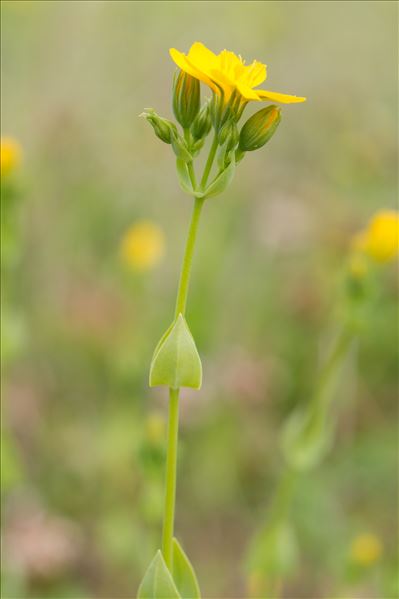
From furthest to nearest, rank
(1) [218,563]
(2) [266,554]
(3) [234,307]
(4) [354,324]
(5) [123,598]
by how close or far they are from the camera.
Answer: (3) [234,307], (1) [218,563], (5) [123,598], (2) [266,554], (4) [354,324]

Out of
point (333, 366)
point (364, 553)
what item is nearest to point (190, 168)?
point (333, 366)

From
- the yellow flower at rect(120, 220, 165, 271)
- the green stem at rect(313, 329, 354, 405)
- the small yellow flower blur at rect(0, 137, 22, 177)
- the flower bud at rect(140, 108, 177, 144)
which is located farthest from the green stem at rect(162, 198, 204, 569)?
the yellow flower at rect(120, 220, 165, 271)

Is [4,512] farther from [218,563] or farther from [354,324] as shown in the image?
[354,324]

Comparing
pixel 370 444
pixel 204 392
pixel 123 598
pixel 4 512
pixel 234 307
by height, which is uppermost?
pixel 234 307

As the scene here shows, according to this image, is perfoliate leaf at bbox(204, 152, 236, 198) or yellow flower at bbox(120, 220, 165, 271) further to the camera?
yellow flower at bbox(120, 220, 165, 271)

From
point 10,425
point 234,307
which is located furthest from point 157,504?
point 234,307

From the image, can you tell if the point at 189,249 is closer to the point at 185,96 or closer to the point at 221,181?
the point at 221,181

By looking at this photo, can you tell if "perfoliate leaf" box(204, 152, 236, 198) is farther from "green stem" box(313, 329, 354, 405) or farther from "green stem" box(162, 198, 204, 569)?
"green stem" box(313, 329, 354, 405)
